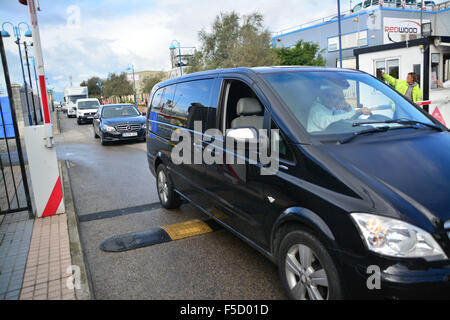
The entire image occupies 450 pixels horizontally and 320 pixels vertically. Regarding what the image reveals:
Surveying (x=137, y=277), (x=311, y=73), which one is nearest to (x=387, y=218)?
(x=311, y=73)

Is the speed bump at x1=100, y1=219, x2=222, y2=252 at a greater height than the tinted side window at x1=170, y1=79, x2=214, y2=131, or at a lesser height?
lesser

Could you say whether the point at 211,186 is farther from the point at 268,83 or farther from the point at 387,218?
the point at 387,218

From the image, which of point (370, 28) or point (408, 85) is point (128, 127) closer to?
point (408, 85)

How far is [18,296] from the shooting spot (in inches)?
121

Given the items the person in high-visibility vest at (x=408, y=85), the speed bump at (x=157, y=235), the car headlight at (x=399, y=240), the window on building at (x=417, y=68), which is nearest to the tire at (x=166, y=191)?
the speed bump at (x=157, y=235)

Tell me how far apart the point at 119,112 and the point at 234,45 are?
80.4 ft

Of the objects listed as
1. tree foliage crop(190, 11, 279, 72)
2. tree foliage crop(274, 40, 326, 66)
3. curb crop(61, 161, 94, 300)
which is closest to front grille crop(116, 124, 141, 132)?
curb crop(61, 161, 94, 300)

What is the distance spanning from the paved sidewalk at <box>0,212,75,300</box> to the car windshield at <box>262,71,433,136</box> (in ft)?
8.23

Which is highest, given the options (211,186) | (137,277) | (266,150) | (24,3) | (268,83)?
(24,3)

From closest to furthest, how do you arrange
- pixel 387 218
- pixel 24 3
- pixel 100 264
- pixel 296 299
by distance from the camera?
pixel 387 218 → pixel 296 299 → pixel 100 264 → pixel 24 3

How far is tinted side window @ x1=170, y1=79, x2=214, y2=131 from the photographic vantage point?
4117 millimetres

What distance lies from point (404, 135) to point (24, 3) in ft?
17.0

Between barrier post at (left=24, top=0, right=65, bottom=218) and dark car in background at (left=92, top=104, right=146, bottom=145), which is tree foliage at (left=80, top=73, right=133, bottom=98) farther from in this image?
barrier post at (left=24, top=0, right=65, bottom=218)

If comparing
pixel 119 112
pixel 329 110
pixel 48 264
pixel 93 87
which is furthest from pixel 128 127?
pixel 93 87
